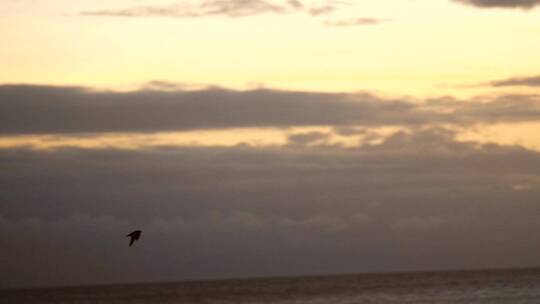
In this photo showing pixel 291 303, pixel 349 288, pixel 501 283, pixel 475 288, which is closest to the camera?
pixel 291 303

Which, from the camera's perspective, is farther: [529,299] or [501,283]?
[501,283]

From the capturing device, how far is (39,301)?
452 ft

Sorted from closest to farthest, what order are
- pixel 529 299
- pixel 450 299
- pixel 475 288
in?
pixel 529 299, pixel 450 299, pixel 475 288

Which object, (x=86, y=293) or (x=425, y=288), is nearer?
(x=425, y=288)

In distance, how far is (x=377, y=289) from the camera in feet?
422

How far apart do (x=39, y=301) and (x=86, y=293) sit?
18.2 m

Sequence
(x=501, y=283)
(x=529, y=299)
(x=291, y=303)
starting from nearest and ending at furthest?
(x=529, y=299) < (x=291, y=303) < (x=501, y=283)

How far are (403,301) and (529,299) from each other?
12.6 metres

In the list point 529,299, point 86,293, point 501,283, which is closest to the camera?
point 529,299

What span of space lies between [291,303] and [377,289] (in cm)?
2141

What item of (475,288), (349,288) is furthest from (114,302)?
(475,288)

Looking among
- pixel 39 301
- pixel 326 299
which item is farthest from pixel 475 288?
pixel 39 301

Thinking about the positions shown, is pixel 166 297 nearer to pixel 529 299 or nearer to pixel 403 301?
pixel 403 301

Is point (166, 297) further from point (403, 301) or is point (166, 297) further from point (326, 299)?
point (403, 301)
